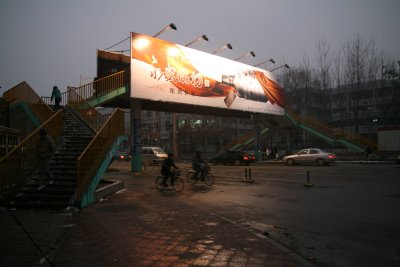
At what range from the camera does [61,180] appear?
444 inches

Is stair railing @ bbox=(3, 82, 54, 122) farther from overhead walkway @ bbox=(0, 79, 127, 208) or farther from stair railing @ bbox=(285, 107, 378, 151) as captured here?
stair railing @ bbox=(285, 107, 378, 151)

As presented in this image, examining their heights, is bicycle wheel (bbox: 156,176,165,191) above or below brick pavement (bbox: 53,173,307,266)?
above

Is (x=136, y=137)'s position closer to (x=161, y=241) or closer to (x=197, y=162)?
(x=197, y=162)

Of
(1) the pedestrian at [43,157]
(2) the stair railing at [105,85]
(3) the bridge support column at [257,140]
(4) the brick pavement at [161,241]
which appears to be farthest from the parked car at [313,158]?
(1) the pedestrian at [43,157]

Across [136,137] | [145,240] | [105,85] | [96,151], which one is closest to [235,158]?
[136,137]

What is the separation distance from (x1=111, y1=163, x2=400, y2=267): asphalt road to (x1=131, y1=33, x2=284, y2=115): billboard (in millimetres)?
11067

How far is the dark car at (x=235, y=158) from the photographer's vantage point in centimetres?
3319

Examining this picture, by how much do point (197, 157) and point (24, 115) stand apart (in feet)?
31.7

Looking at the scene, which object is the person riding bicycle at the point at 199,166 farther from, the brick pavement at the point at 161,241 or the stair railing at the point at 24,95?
the stair railing at the point at 24,95

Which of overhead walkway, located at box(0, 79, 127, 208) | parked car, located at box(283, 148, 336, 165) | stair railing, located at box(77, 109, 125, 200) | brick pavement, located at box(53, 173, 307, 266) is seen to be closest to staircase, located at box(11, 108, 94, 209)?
overhead walkway, located at box(0, 79, 127, 208)

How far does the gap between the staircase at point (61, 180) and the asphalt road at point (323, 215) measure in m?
3.91

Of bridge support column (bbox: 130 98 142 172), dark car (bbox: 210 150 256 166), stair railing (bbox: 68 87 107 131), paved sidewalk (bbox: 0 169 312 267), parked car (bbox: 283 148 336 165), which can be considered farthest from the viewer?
dark car (bbox: 210 150 256 166)

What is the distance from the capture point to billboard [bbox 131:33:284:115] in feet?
79.6

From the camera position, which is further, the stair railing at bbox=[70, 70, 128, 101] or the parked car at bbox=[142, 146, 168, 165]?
the parked car at bbox=[142, 146, 168, 165]
